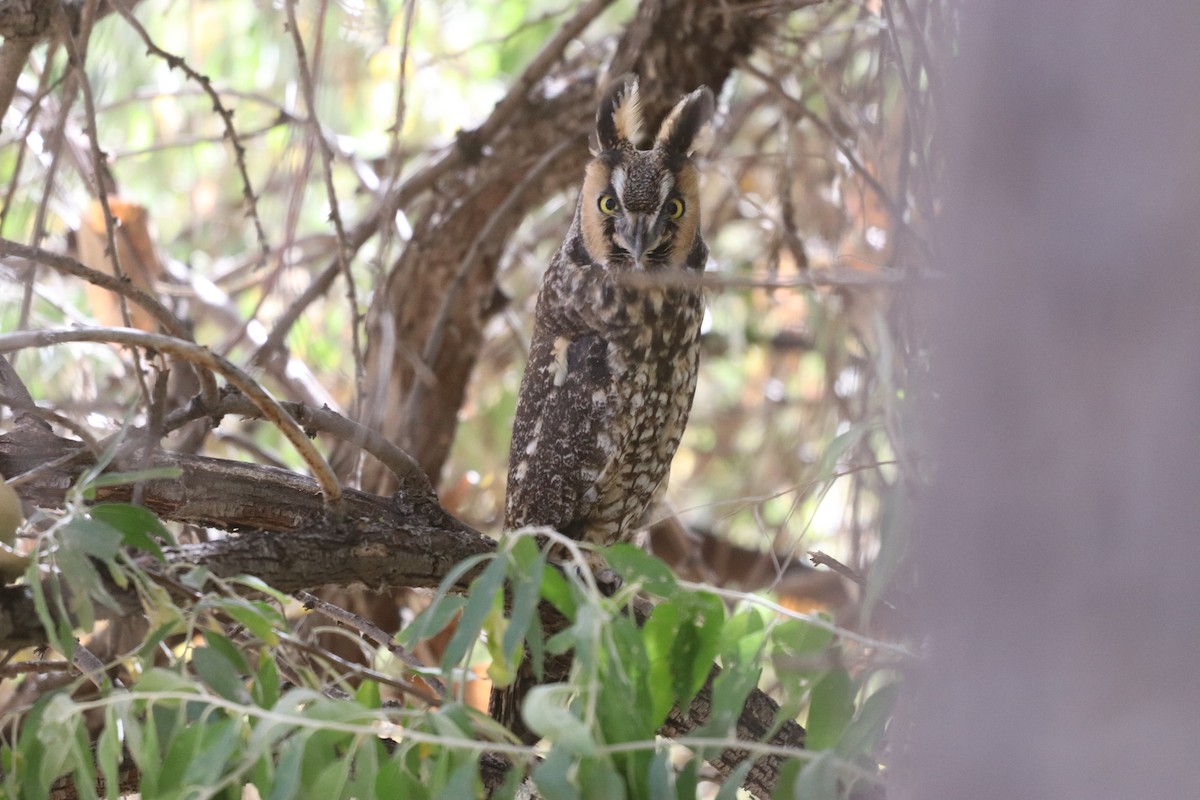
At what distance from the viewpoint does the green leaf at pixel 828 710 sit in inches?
43.7

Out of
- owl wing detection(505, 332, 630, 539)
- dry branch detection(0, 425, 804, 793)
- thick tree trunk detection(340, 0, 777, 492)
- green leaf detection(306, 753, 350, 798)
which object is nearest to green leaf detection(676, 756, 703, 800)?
green leaf detection(306, 753, 350, 798)

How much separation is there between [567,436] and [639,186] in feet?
1.66

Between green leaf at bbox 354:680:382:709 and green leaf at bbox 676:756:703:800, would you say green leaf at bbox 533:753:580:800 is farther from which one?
green leaf at bbox 354:680:382:709

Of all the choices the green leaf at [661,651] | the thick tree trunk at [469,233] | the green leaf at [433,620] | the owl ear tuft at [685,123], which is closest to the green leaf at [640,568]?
the green leaf at [661,651]

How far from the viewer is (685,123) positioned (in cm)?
223

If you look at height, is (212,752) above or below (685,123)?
below

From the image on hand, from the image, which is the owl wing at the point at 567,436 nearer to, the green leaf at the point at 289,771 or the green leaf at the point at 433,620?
the green leaf at the point at 433,620

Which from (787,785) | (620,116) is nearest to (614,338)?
(620,116)

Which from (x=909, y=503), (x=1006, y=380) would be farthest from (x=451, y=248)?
(x=1006, y=380)

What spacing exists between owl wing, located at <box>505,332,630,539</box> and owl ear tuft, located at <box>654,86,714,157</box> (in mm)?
404

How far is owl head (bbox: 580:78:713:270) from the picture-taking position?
86.1 inches

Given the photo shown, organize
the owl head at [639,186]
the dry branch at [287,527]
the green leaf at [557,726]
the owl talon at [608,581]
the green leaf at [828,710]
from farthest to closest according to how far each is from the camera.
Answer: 1. the owl head at [639,186]
2. the owl talon at [608,581]
3. the dry branch at [287,527]
4. the green leaf at [828,710]
5. the green leaf at [557,726]

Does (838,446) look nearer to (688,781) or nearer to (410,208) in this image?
(688,781)

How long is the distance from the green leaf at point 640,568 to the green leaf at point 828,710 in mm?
178
